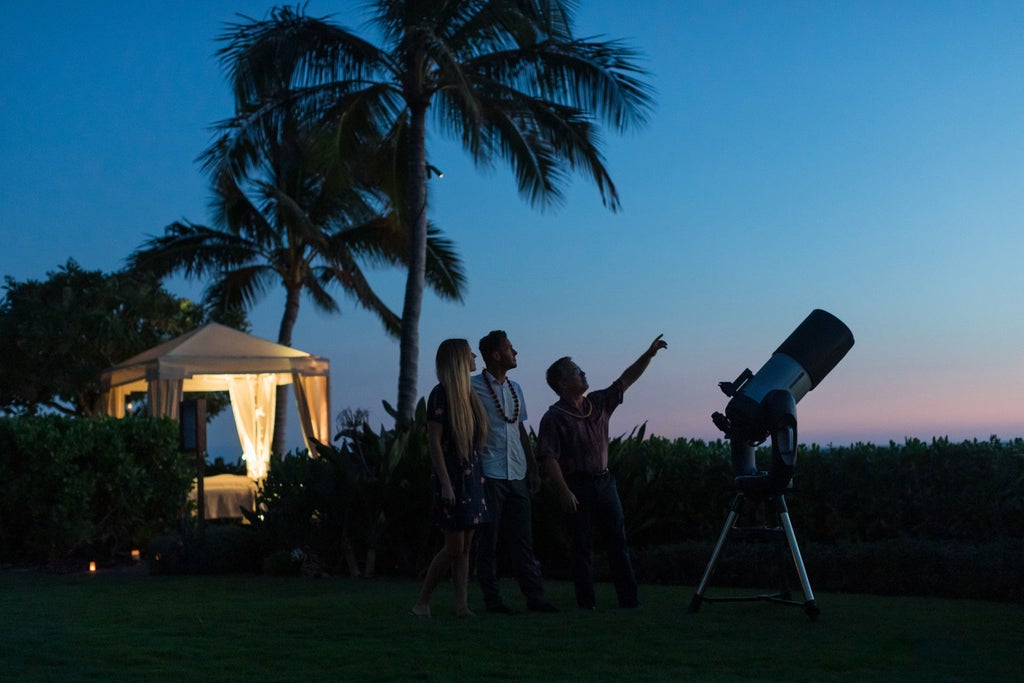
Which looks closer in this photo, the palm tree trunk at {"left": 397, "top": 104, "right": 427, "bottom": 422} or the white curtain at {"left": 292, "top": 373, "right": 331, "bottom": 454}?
the palm tree trunk at {"left": 397, "top": 104, "right": 427, "bottom": 422}

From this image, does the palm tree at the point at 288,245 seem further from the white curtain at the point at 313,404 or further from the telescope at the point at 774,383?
the telescope at the point at 774,383

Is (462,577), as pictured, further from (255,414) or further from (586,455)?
(255,414)

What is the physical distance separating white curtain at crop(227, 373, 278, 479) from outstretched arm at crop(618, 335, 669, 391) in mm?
15803

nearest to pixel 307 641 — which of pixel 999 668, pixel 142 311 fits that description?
pixel 999 668

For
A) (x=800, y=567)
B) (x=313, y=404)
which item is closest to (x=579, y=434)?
(x=800, y=567)

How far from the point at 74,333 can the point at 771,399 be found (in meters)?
28.3

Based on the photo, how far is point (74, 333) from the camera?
3155 cm

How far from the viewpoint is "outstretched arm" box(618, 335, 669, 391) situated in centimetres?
747

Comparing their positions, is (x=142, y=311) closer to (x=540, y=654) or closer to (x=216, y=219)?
(x=216, y=219)

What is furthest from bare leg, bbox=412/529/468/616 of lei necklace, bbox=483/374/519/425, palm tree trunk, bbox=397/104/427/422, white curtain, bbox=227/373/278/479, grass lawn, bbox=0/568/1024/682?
white curtain, bbox=227/373/278/479

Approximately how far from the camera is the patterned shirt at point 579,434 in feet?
24.7

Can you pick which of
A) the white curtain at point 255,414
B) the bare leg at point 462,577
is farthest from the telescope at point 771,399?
the white curtain at point 255,414

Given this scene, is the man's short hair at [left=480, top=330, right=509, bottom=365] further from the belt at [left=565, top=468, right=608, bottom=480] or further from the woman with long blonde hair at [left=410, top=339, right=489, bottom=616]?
the belt at [left=565, top=468, right=608, bottom=480]

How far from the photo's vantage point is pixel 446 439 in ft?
23.3
